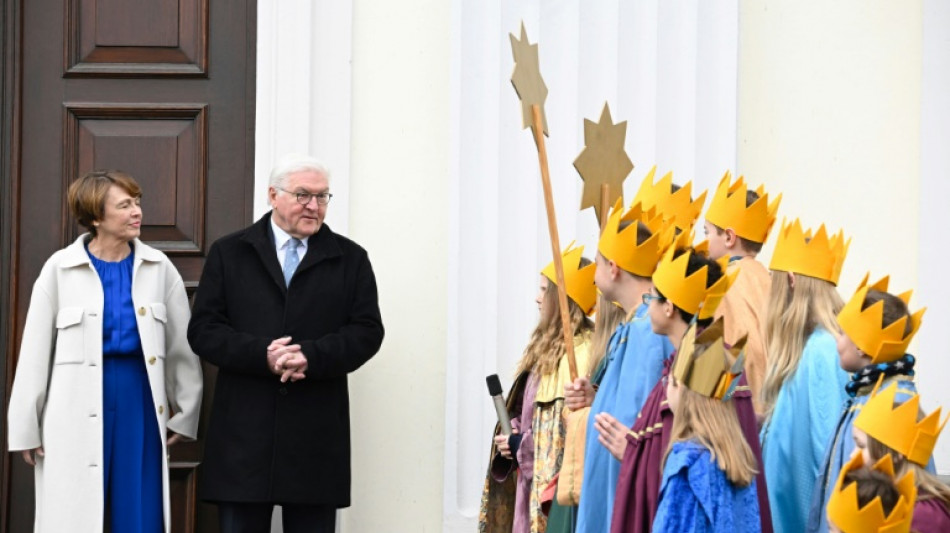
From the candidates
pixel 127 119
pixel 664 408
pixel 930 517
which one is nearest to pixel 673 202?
pixel 664 408

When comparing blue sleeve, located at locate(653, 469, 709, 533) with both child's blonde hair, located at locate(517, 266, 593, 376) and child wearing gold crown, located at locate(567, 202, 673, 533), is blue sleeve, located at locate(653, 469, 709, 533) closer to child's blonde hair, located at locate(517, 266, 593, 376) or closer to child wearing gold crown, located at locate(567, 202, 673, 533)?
child wearing gold crown, located at locate(567, 202, 673, 533)

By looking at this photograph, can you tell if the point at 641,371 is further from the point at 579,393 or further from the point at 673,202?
the point at 673,202

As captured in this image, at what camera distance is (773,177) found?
743 centimetres

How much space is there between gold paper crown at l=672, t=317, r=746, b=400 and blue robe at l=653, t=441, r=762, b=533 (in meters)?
0.16

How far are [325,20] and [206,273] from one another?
1324mm

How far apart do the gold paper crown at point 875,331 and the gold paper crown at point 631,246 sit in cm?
68

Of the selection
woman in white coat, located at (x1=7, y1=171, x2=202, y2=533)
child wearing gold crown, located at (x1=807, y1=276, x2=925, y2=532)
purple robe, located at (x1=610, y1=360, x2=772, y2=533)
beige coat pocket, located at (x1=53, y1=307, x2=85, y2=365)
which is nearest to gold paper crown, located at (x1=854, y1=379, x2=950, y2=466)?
child wearing gold crown, located at (x1=807, y1=276, x2=925, y2=532)

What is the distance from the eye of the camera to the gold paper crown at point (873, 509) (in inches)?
171

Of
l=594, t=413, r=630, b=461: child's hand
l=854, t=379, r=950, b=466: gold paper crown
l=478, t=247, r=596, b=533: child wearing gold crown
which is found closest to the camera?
l=854, t=379, r=950, b=466: gold paper crown

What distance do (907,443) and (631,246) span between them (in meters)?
1.21

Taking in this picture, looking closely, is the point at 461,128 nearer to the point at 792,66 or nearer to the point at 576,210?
the point at 576,210

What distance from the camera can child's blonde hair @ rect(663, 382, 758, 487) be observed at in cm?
471

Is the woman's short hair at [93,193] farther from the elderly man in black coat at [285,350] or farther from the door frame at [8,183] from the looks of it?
the door frame at [8,183]

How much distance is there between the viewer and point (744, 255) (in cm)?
603
